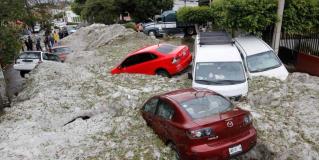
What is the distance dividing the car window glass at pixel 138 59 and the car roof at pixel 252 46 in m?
3.60

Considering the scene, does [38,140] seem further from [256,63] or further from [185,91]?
[256,63]

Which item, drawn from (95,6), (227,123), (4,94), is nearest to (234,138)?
(227,123)

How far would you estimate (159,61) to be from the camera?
1356 centimetres

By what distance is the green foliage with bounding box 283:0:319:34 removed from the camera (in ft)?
50.4

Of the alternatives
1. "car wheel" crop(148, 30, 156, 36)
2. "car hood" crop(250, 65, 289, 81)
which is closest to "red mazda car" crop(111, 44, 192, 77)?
"car hood" crop(250, 65, 289, 81)

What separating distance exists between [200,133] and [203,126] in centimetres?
14

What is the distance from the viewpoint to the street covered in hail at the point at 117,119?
7.12m

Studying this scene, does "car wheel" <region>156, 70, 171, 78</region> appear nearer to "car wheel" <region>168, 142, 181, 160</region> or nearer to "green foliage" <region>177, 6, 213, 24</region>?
"car wheel" <region>168, 142, 181, 160</region>

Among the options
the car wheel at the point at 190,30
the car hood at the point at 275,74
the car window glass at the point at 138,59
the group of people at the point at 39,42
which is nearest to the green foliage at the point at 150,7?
the group of people at the point at 39,42

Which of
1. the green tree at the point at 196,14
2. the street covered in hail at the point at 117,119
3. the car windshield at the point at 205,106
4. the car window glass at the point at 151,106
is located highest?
the green tree at the point at 196,14

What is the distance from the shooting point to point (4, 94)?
17.3 m

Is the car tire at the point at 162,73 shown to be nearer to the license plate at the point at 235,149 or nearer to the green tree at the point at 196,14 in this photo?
the license plate at the point at 235,149

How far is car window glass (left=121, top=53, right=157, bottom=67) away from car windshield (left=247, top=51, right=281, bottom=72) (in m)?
3.78

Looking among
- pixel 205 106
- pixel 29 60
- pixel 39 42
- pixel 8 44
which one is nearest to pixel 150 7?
pixel 39 42
